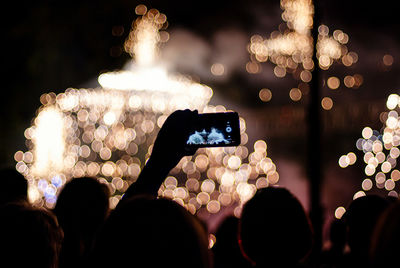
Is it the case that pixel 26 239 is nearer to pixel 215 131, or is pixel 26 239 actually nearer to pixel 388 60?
pixel 215 131

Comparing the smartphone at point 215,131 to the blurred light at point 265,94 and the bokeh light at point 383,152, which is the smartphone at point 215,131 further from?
the blurred light at point 265,94

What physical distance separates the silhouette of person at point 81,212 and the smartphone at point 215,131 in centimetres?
98

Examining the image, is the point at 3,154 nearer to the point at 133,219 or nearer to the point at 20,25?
the point at 20,25

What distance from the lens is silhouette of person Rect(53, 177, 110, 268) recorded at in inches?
117

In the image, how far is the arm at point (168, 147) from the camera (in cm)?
250

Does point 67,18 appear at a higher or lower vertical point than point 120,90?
higher

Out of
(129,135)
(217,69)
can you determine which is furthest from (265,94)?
(129,135)

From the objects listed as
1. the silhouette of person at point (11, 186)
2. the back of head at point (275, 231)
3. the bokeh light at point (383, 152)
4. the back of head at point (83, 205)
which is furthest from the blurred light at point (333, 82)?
the back of head at point (275, 231)

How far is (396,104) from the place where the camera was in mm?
11031

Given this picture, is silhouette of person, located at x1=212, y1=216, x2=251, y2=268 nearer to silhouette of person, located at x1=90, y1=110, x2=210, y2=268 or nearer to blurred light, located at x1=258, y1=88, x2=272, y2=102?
silhouette of person, located at x1=90, y1=110, x2=210, y2=268

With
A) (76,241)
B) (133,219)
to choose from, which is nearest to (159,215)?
(133,219)

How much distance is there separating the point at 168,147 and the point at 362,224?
129 centimetres

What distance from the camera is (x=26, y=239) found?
1784mm

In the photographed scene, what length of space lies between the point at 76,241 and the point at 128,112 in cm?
1007
